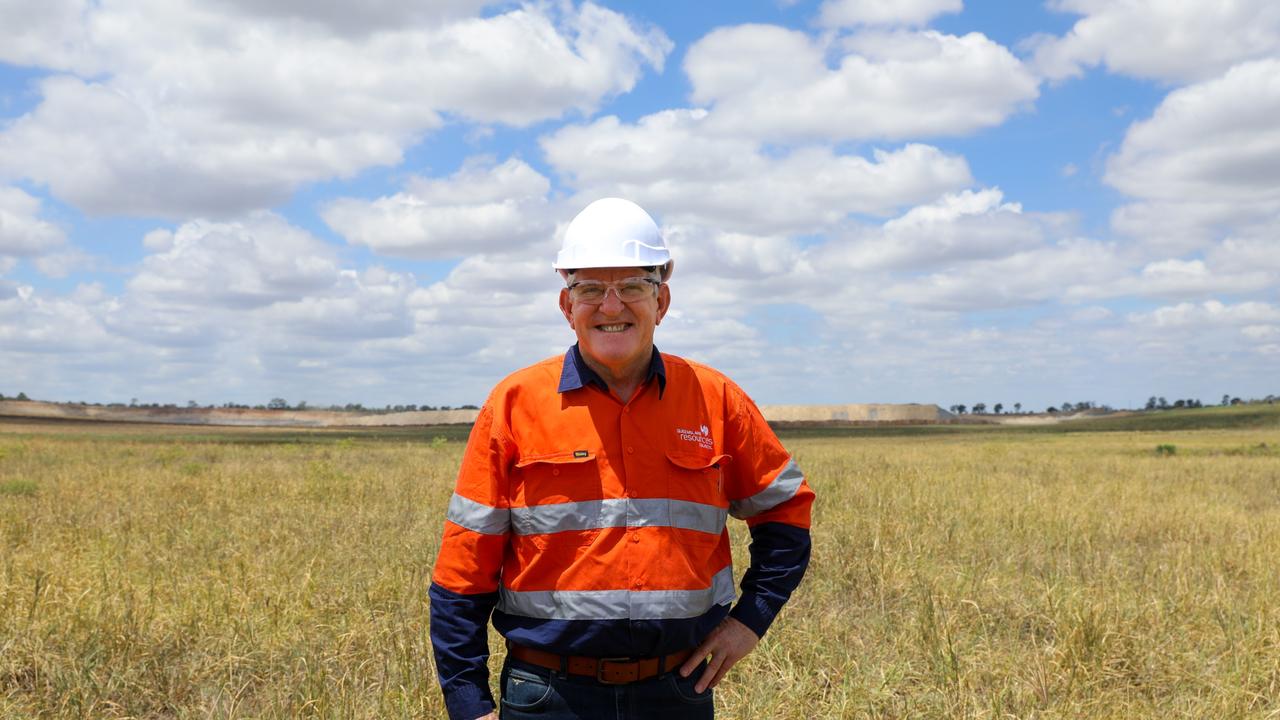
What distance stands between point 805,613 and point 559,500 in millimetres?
4427

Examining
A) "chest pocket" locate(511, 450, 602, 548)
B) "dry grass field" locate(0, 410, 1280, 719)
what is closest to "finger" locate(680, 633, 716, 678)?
"chest pocket" locate(511, 450, 602, 548)

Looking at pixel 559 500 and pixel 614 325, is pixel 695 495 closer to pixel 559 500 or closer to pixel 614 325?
pixel 559 500

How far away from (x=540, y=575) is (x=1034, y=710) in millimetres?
3463

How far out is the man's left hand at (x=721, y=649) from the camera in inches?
97.2

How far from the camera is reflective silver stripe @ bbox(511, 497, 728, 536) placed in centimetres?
234

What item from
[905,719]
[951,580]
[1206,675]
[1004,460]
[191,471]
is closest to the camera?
[905,719]

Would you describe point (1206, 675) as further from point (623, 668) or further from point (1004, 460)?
point (1004, 460)

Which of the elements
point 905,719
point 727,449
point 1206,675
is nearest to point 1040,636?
point 1206,675

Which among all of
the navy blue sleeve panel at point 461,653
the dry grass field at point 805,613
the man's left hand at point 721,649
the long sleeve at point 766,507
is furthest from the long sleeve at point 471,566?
the dry grass field at point 805,613

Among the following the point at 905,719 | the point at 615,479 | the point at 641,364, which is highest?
the point at 641,364

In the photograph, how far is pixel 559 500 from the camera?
2.35m

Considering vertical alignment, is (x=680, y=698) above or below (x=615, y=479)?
below

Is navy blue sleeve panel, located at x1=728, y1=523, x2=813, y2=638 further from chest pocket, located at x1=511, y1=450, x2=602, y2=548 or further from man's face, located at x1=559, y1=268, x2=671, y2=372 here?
man's face, located at x1=559, y1=268, x2=671, y2=372

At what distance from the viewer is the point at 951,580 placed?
698 centimetres
